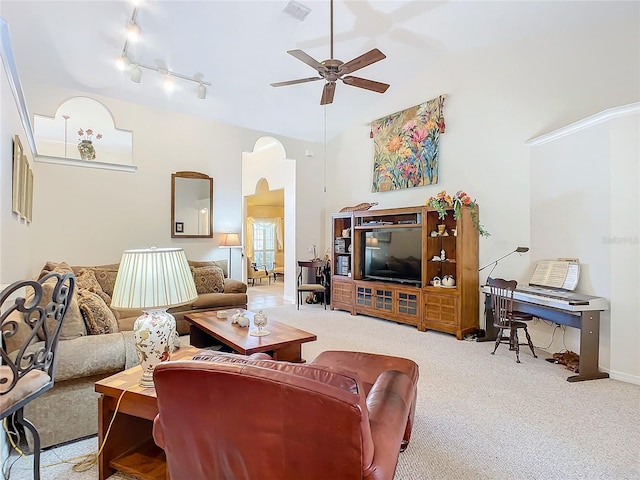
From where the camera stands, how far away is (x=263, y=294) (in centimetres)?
826

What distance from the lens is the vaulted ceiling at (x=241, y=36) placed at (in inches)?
153

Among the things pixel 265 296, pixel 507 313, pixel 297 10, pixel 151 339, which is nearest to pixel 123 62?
pixel 297 10

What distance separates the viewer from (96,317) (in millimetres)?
2574

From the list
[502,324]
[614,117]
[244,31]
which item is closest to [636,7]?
[614,117]

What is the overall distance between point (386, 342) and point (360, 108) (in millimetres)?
4310

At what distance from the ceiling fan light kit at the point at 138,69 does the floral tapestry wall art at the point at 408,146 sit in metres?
3.07

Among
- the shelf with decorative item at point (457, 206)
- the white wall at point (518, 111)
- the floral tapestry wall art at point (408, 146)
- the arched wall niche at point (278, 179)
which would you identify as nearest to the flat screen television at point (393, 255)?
the shelf with decorative item at point (457, 206)

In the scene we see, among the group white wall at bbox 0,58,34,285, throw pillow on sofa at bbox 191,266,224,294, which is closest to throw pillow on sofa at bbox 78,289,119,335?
white wall at bbox 0,58,34,285

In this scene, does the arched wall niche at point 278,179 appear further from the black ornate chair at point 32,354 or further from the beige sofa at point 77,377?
the black ornate chair at point 32,354

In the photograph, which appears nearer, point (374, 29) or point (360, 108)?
point (374, 29)

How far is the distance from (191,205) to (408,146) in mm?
3829

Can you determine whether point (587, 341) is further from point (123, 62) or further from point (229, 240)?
point (123, 62)

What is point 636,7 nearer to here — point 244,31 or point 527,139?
point 527,139

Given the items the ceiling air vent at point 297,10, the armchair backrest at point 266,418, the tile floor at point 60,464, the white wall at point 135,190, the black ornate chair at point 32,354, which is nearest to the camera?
the armchair backrest at point 266,418
